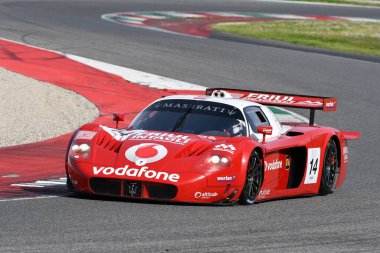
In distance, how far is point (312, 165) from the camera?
35.4 ft

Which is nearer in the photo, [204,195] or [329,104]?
[204,195]

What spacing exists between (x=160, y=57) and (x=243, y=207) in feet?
49.7

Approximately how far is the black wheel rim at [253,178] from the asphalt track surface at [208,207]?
193 mm

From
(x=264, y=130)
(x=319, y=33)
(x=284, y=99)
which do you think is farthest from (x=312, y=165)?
(x=319, y=33)

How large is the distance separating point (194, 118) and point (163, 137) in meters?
0.69

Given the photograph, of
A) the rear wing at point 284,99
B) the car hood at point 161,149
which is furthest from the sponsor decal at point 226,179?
the rear wing at point 284,99

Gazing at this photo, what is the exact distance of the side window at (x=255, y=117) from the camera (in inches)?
412

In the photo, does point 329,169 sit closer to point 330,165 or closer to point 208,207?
point 330,165

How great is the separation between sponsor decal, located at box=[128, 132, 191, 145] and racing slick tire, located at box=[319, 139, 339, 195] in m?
2.10

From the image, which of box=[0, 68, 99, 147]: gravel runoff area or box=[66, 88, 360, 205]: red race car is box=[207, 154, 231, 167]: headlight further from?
box=[0, 68, 99, 147]: gravel runoff area

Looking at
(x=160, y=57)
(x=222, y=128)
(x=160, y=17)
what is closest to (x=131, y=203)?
(x=222, y=128)

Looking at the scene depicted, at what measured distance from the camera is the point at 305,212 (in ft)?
30.4

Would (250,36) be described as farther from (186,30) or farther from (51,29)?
(51,29)

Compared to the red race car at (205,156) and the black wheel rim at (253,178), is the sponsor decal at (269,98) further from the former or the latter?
the black wheel rim at (253,178)
